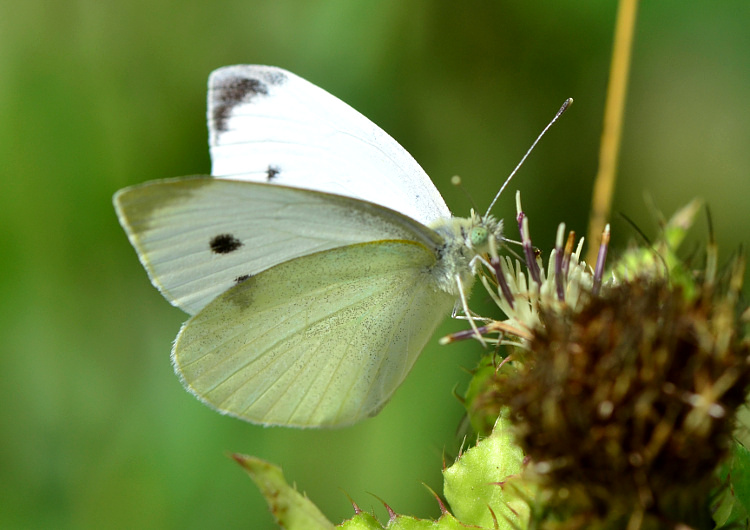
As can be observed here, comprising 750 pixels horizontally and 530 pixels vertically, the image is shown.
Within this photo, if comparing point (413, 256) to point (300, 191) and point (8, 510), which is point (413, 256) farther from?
point (8, 510)

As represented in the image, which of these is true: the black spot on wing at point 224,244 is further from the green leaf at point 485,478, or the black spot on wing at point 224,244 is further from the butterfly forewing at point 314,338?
the green leaf at point 485,478

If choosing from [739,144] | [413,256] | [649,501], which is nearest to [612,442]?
[649,501]

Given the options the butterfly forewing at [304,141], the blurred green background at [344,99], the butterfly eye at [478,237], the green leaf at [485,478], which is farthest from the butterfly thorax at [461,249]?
the blurred green background at [344,99]

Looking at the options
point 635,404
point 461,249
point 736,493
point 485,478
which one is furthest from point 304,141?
point 736,493

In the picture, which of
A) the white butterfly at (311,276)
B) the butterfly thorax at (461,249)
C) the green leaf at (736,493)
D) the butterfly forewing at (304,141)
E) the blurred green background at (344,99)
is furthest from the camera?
the blurred green background at (344,99)

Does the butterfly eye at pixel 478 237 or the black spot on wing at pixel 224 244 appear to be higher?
the butterfly eye at pixel 478 237

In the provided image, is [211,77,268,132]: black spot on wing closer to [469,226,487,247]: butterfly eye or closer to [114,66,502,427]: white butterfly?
[114,66,502,427]: white butterfly

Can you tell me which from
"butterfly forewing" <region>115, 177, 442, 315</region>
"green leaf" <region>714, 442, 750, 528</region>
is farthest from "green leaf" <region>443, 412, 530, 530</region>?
"butterfly forewing" <region>115, 177, 442, 315</region>
